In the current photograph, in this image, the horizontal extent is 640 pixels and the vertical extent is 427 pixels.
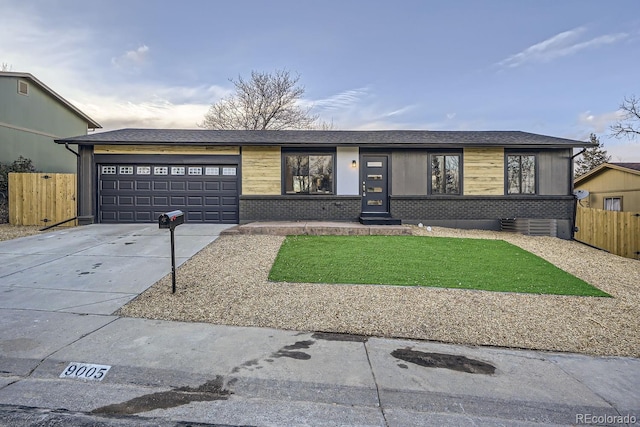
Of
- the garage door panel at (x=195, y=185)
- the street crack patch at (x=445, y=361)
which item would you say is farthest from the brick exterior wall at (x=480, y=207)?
the street crack patch at (x=445, y=361)

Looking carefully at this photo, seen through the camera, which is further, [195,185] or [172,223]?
[195,185]

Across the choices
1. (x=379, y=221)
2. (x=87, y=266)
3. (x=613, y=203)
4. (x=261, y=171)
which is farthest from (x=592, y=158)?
(x=87, y=266)

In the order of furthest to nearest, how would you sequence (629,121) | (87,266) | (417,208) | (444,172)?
(629,121) → (444,172) → (417,208) → (87,266)

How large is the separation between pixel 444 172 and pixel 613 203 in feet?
48.5

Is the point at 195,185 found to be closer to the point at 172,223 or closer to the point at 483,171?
the point at 172,223

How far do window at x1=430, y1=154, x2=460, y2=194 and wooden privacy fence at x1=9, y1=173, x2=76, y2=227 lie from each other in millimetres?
13146

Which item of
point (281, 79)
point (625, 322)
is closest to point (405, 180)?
point (625, 322)

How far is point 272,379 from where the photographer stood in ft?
9.24

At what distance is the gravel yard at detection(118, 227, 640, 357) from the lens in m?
3.87

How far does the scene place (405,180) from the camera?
11844mm

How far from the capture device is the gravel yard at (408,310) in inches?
152

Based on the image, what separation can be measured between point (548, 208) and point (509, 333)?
9924 millimetres

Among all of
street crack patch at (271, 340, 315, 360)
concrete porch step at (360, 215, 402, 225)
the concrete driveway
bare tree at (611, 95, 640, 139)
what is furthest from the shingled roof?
→ bare tree at (611, 95, 640, 139)

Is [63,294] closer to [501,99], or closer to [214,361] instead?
[214,361]
